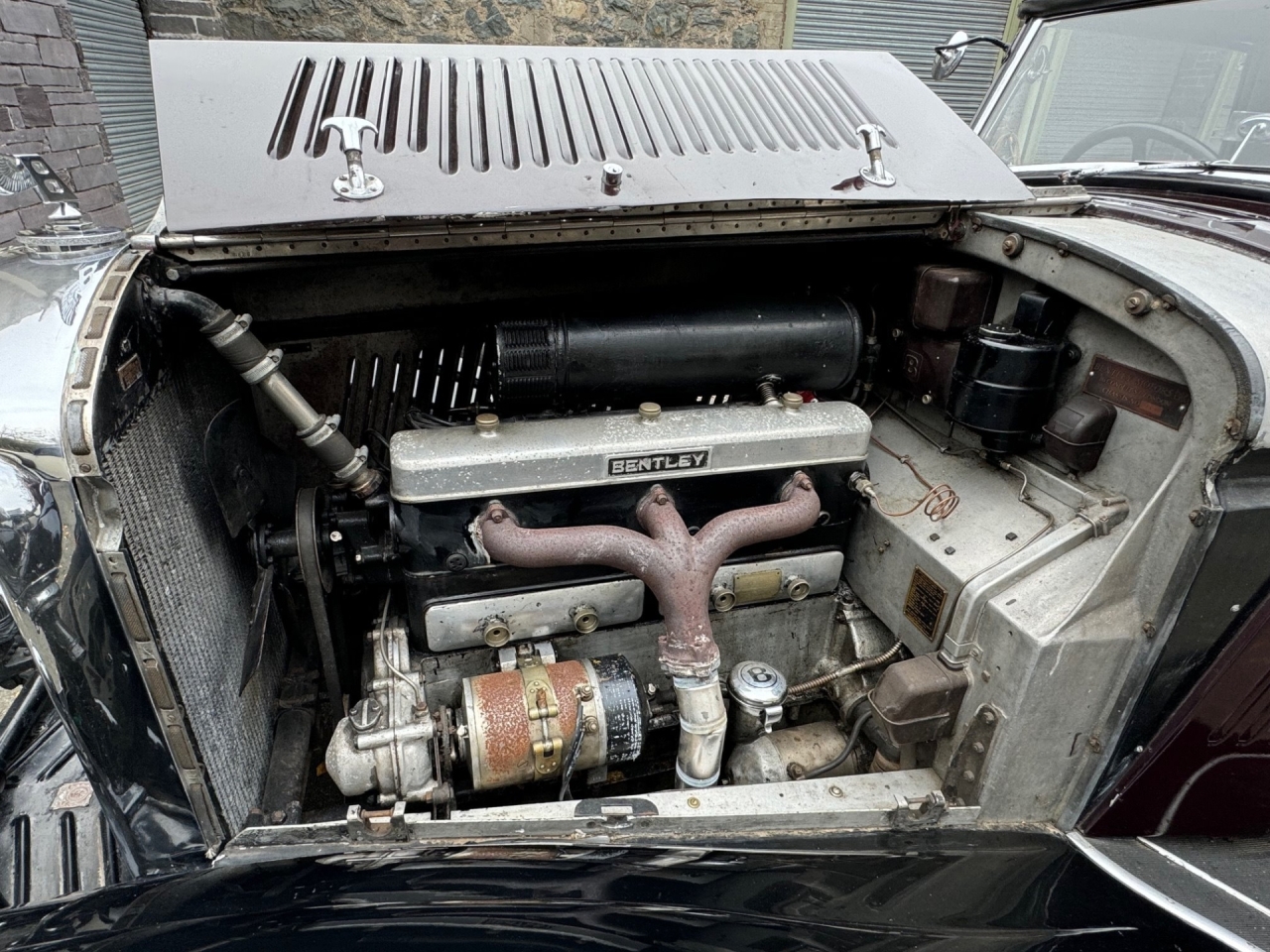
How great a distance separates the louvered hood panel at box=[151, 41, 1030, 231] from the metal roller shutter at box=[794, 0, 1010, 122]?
4.11 metres

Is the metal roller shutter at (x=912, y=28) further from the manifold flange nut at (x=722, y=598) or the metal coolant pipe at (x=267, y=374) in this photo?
the metal coolant pipe at (x=267, y=374)

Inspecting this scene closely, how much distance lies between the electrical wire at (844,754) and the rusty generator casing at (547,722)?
398 millimetres

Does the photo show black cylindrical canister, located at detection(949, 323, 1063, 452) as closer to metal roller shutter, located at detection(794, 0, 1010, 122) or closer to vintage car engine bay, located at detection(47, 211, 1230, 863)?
vintage car engine bay, located at detection(47, 211, 1230, 863)

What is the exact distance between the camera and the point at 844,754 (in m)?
1.56

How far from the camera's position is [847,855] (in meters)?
1.23

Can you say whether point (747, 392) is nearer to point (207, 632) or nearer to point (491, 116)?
point (491, 116)

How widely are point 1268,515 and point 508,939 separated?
1245mm

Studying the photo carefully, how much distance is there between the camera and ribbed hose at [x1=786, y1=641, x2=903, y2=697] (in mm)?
1608

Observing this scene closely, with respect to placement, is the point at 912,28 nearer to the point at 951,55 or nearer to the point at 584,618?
the point at 951,55

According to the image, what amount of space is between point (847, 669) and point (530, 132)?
4.22 ft

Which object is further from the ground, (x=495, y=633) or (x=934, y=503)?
(x=934, y=503)

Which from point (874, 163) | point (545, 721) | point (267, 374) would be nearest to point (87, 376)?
point (267, 374)

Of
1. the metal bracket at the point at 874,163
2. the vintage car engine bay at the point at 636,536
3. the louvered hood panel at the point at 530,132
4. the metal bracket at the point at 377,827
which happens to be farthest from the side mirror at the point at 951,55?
the metal bracket at the point at 377,827

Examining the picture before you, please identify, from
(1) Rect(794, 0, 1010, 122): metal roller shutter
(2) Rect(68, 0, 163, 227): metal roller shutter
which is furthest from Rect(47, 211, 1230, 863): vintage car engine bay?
(1) Rect(794, 0, 1010, 122): metal roller shutter
